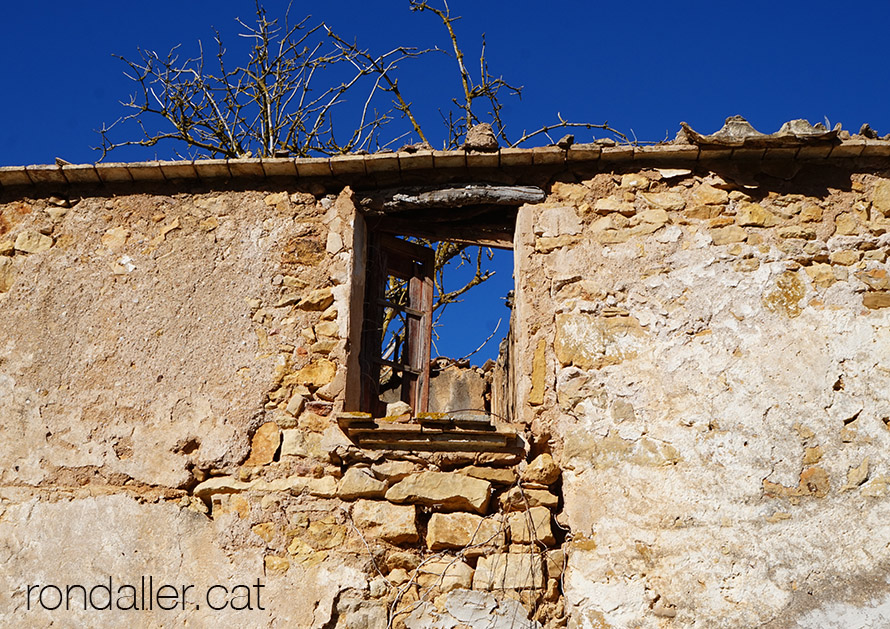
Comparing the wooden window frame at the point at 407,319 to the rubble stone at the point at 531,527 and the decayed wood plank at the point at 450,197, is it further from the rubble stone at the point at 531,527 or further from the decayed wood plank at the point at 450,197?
the rubble stone at the point at 531,527

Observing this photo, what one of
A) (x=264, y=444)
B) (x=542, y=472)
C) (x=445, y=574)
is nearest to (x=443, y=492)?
(x=445, y=574)

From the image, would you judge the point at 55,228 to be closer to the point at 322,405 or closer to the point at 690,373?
the point at 322,405

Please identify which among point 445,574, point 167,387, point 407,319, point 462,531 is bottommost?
point 445,574

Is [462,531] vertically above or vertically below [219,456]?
below

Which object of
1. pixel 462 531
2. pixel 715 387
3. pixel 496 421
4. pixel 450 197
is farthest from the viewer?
pixel 450 197

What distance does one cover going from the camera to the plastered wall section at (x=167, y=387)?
4.49m

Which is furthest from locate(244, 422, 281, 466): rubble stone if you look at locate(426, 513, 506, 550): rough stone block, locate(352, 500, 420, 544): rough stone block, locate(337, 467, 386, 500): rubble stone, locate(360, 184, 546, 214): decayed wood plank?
locate(360, 184, 546, 214): decayed wood plank

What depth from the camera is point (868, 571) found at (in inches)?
167

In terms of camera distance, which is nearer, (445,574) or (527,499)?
(445,574)

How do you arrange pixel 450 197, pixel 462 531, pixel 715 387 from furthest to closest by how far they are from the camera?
pixel 450 197 → pixel 715 387 → pixel 462 531

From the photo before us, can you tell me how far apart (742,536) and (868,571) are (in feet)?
1.87

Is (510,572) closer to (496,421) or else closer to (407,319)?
(496,421)

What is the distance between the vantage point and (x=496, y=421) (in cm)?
484

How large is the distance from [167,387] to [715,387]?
2777mm
